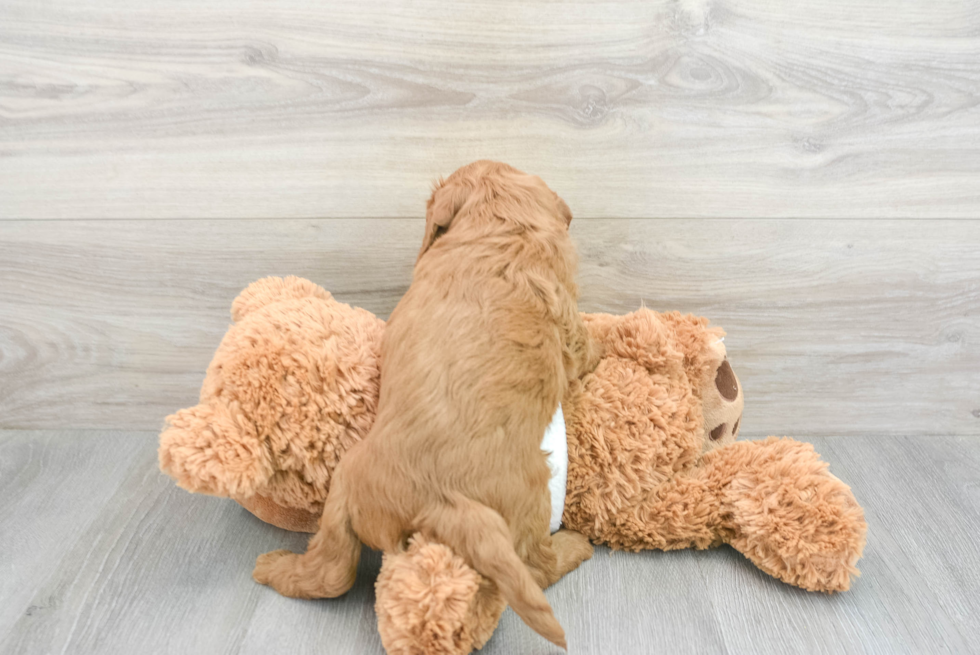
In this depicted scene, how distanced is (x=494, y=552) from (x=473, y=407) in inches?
5.5

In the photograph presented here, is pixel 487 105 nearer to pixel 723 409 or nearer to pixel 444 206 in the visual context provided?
pixel 444 206

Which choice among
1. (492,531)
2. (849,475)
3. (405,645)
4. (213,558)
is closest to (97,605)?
(213,558)

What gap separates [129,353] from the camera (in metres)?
1.03

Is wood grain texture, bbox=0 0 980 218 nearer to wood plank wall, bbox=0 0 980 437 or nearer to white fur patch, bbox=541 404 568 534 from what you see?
wood plank wall, bbox=0 0 980 437

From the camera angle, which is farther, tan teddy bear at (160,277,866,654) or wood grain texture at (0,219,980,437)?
wood grain texture at (0,219,980,437)

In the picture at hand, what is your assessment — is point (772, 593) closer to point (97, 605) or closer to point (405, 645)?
point (405, 645)

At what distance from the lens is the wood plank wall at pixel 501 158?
87cm

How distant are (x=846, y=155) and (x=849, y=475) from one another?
19.1 inches

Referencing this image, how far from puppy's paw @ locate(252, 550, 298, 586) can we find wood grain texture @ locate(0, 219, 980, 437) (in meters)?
0.37

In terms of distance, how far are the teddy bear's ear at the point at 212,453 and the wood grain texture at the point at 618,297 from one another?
1.05 ft

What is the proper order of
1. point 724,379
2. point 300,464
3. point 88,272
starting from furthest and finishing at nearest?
1. point 88,272
2. point 724,379
3. point 300,464

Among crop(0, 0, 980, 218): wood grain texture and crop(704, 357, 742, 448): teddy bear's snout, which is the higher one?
crop(0, 0, 980, 218): wood grain texture

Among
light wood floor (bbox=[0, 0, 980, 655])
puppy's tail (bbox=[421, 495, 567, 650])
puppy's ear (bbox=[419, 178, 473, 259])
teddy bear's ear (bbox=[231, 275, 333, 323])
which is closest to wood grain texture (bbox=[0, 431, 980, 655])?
light wood floor (bbox=[0, 0, 980, 655])

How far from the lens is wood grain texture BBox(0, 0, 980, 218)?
87cm
